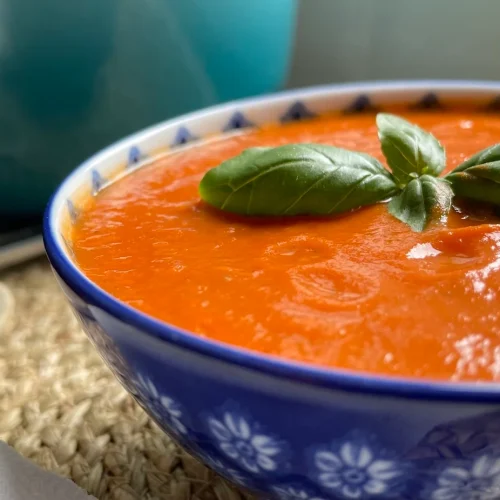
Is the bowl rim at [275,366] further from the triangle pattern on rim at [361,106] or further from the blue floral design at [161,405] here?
the triangle pattern on rim at [361,106]

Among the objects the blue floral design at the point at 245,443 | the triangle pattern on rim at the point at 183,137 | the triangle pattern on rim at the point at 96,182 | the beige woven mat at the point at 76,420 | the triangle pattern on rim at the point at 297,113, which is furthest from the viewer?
the triangle pattern on rim at the point at 297,113

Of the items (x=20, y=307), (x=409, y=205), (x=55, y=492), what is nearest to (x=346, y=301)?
(x=409, y=205)

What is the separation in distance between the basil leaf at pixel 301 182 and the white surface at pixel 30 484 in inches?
16.1

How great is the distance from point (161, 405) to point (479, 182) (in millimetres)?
494

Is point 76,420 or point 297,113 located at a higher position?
point 297,113

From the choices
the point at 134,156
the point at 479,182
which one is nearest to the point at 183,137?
the point at 134,156

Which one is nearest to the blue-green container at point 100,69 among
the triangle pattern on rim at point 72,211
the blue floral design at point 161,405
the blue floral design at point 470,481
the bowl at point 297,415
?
the triangle pattern on rim at point 72,211

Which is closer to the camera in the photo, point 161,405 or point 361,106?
point 161,405

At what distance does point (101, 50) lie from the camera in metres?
1.55

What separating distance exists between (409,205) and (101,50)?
32.8 inches

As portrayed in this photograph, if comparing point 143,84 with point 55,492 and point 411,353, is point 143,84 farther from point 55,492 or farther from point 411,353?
point 411,353

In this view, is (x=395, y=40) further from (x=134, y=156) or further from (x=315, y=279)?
(x=315, y=279)

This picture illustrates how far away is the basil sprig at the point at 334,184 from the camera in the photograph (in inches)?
38.5

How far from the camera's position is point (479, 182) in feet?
3.22
